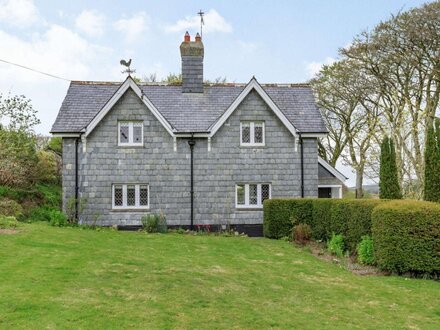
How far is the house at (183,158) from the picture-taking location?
75.7ft

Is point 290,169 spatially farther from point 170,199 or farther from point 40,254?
point 40,254

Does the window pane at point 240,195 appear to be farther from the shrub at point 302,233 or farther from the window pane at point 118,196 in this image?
the window pane at point 118,196

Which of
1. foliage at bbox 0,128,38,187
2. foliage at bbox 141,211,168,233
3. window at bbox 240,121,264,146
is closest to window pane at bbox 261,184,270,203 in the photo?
window at bbox 240,121,264,146

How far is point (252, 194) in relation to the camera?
24.1 meters

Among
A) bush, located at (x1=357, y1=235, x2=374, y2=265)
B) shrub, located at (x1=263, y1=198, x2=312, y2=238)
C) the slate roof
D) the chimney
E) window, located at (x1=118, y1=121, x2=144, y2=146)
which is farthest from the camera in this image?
the chimney

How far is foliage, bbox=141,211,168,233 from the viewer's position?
2175 cm

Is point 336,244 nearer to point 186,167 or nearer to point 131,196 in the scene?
point 186,167

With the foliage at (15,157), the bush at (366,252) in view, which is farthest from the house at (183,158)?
the bush at (366,252)

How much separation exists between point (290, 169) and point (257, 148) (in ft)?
6.43

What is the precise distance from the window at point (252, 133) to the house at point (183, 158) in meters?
0.05

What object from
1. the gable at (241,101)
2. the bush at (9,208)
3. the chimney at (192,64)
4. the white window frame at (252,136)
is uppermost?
the chimney at (192,64)

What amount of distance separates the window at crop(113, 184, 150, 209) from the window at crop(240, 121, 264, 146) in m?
5.44

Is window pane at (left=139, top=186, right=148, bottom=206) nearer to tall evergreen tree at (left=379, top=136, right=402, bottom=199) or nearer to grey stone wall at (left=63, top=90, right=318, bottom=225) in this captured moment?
grey stone wall at (left=63, top=90, right=318, bottom=225)

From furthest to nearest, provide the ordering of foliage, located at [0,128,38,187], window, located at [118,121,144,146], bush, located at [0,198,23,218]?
foliage, located at [0,128,38,187]
window, located at [118,121,144,146]
bush, located at [0,198,23,218]
